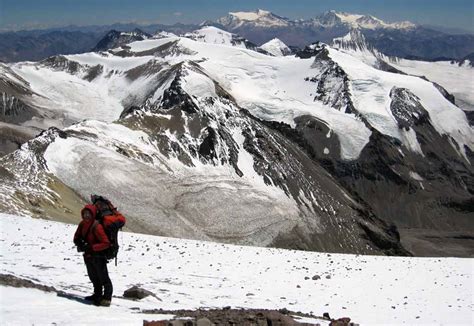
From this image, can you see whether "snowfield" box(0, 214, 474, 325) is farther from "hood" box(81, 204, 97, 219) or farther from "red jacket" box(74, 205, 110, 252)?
"hood" box(81, 204, 97, 219)

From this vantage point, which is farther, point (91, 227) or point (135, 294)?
point (135, 294)

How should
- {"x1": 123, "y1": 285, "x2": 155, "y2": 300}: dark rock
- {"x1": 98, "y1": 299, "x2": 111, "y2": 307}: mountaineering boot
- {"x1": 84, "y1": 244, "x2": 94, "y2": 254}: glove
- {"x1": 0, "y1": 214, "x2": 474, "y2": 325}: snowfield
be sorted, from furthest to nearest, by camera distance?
{"x1": 0, "y1": 214, "x2": 474, "y2": 325}: snowfield → {"x1": 123, "y1": 285, "x2": 155, "y2": 300}: dark rock → {"x1": 84, "y1": 244, "x2": 94, "y2": 254}: glove → {"x1": 98, "y1": 299, "x2": 111, "y2": 307}: mountaineering boot

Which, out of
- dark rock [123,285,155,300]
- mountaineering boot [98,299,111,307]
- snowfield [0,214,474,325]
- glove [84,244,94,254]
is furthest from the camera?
snowfield [0,214,474,325]

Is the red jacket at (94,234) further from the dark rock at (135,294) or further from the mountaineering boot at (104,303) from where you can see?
the dark rock at (135,294)

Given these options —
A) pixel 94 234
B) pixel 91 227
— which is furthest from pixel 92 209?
pixel 94 234

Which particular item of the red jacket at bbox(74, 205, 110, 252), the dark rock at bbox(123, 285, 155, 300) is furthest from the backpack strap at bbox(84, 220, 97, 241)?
the dark rock at bbox(123, 285, 155, 300)

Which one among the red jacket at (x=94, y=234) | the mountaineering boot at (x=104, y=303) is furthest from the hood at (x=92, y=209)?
the mountaineering boot at (x=104, y=303)

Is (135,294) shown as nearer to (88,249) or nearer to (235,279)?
(88,249)
